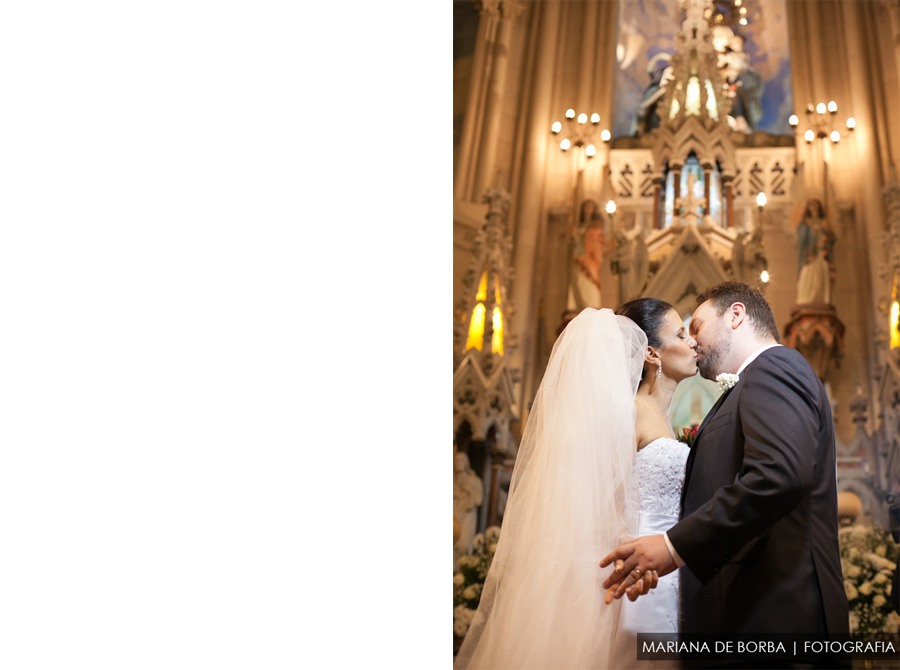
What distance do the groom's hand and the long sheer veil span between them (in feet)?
0.41

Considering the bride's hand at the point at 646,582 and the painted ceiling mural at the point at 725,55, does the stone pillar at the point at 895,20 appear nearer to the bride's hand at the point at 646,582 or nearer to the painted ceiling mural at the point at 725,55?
the painted ceiling mural at the point at 725,55

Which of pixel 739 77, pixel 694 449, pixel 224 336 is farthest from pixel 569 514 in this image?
pixel 739 77

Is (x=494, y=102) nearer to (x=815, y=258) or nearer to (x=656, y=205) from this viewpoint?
(x=656, y=205)

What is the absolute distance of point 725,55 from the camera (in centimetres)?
1007

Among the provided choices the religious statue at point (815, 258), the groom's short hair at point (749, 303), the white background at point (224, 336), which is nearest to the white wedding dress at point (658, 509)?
the groom's short hair at point (749, 303)

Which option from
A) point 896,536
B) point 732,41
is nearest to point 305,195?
point 896,536

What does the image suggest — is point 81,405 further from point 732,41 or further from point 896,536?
point 732,41

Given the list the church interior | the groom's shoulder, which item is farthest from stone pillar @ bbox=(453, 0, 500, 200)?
the groom's shoulder

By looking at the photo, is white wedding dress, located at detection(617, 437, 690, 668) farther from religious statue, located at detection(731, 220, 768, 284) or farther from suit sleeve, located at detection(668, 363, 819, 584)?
religious statue, located at detection(731, 220, 768, 284)

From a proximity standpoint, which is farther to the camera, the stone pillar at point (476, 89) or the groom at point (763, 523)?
the stone pillar at point (476, 89)

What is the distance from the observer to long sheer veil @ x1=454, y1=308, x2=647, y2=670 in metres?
2.34

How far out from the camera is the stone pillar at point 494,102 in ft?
28.3

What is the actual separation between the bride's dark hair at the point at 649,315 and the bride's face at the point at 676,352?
0.07ft

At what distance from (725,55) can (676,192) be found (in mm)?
2878
